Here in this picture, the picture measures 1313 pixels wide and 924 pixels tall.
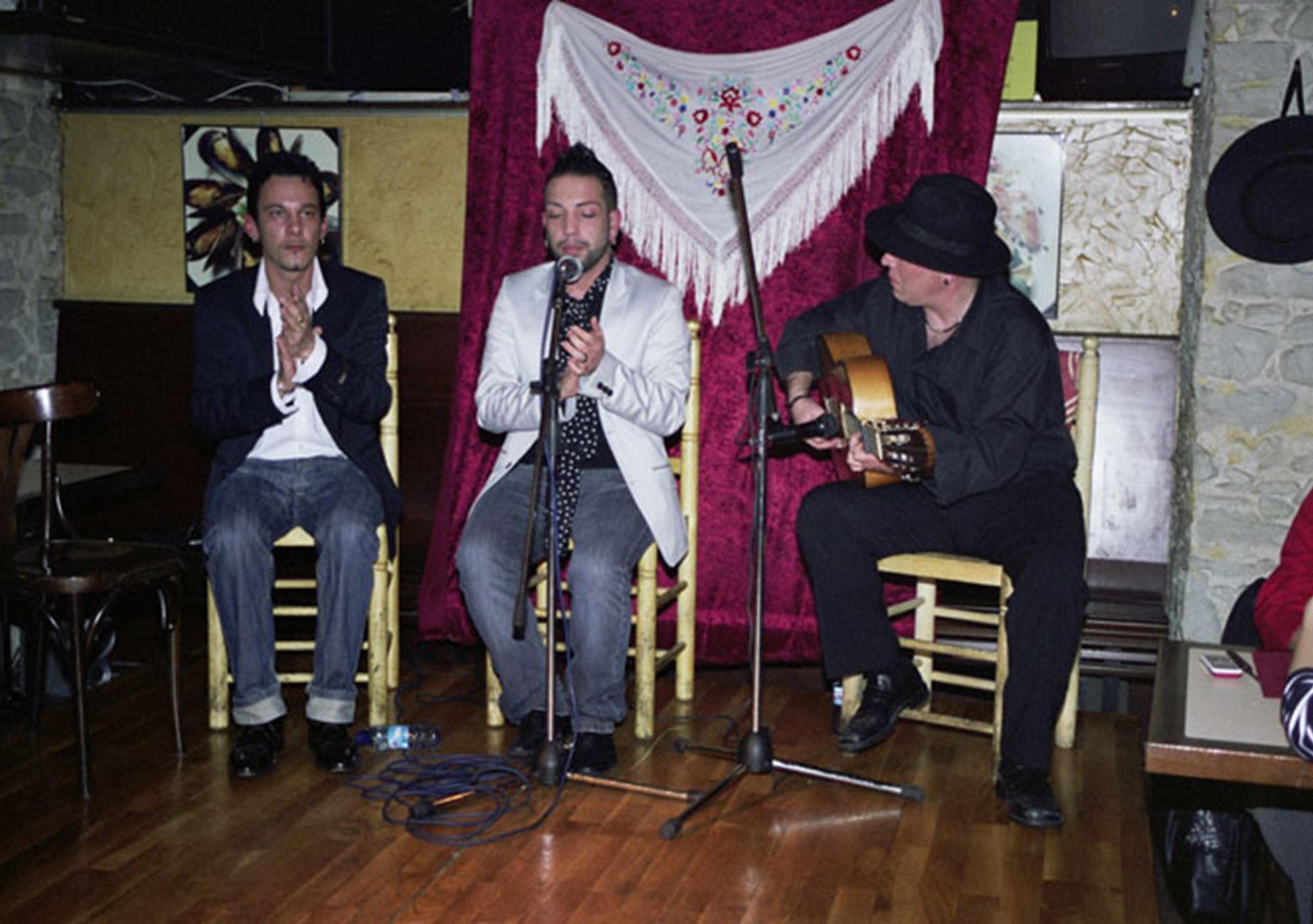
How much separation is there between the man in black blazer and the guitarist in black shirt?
1104mm

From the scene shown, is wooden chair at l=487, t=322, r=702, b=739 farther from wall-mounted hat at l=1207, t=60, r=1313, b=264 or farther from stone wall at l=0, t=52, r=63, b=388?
stone wall at l=0, t=52, r=63, b=388

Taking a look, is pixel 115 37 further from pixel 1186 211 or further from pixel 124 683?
pixel 1186 211

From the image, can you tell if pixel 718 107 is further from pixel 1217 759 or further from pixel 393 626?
pixel 1217 759

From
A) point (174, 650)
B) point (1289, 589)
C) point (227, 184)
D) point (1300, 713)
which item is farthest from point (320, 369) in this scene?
point (1300, 713)

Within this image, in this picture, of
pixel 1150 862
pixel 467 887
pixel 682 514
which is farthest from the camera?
pixel 682 514

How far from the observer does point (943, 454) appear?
3.28 m

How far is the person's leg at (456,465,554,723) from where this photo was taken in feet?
11.2

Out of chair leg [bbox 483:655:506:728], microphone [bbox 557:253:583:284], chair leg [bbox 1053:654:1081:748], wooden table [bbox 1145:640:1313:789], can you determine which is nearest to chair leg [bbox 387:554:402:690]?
chair leg [bbox 483:655:506:728]

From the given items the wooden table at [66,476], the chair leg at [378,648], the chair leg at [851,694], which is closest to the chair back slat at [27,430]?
the wooden table at [66,476]

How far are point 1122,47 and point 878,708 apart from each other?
199cm

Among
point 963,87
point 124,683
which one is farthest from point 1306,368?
point 124,683

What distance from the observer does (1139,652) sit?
13.7 feet

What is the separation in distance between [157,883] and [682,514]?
157 centimetres

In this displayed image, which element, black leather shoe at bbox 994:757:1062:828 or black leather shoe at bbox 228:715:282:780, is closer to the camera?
black leather shoe at bbox 994:757:1062:828
